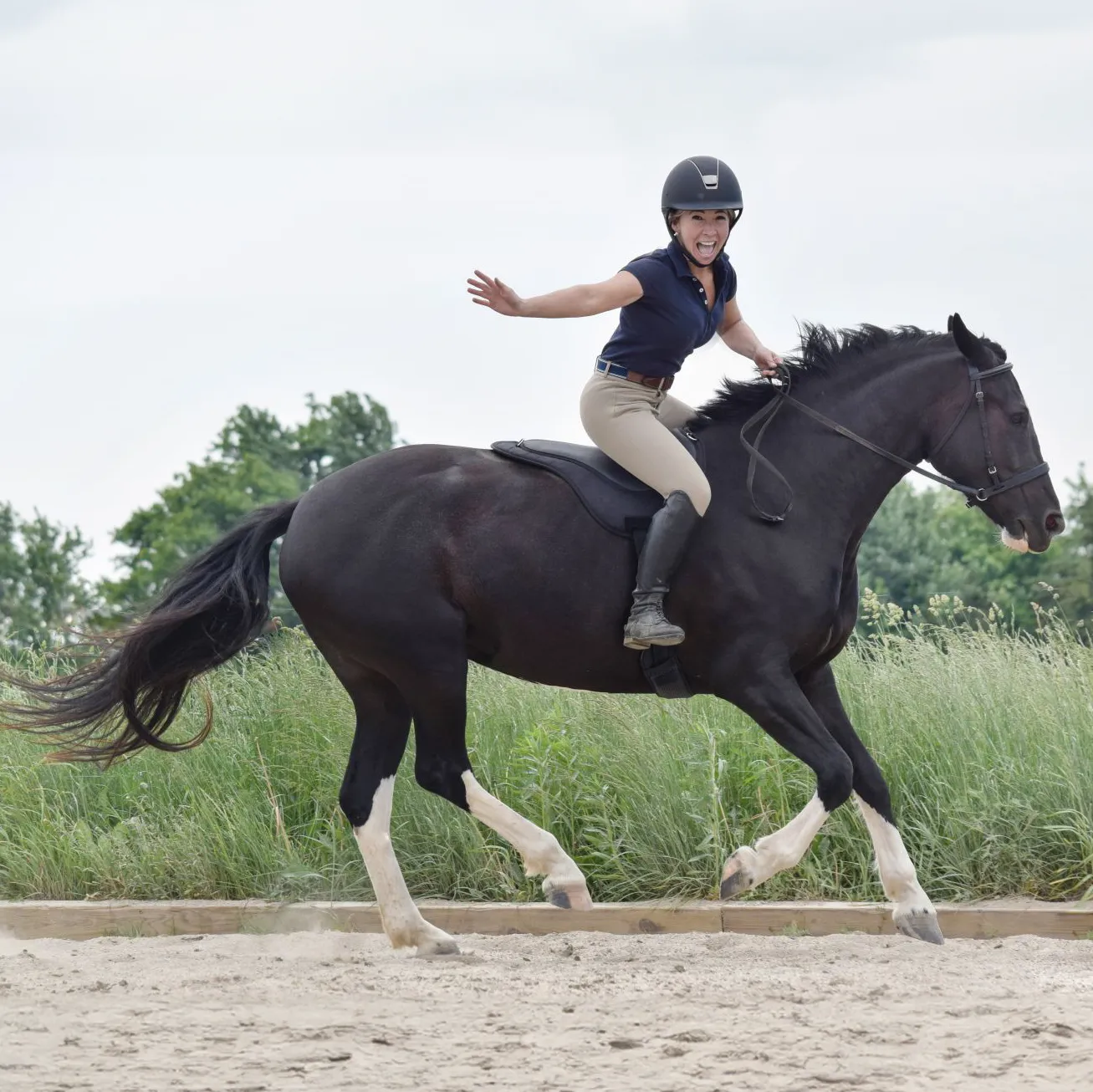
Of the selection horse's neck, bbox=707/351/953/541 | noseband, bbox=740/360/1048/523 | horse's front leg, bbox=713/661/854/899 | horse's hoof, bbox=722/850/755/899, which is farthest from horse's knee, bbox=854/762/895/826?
noseband, bbox=740/360/1048/523

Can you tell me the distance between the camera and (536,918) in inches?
259

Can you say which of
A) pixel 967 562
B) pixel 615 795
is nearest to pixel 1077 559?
pixel 967 562

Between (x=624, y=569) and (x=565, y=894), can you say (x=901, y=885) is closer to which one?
(x=565, y=894)

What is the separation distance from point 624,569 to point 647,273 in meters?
1.17

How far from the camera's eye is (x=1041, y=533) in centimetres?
598

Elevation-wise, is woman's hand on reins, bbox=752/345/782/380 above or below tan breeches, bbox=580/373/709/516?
above

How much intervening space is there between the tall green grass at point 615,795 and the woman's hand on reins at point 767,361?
176cm

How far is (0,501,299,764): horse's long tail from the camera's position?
6.61 metres

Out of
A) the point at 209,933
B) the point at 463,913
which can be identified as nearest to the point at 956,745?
the point at 463,913

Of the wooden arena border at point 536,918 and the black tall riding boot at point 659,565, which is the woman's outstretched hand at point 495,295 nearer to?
the black tall riding boot at point 659,565

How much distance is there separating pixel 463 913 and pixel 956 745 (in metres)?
2.45

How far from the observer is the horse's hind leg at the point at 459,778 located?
610 cm

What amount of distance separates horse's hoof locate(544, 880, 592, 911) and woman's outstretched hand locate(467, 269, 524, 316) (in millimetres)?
2272

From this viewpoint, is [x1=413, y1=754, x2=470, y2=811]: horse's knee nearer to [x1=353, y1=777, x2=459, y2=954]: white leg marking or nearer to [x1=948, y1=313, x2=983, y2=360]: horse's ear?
[x1=353, y1=777, x2=459, y2=954]: white leg marking
